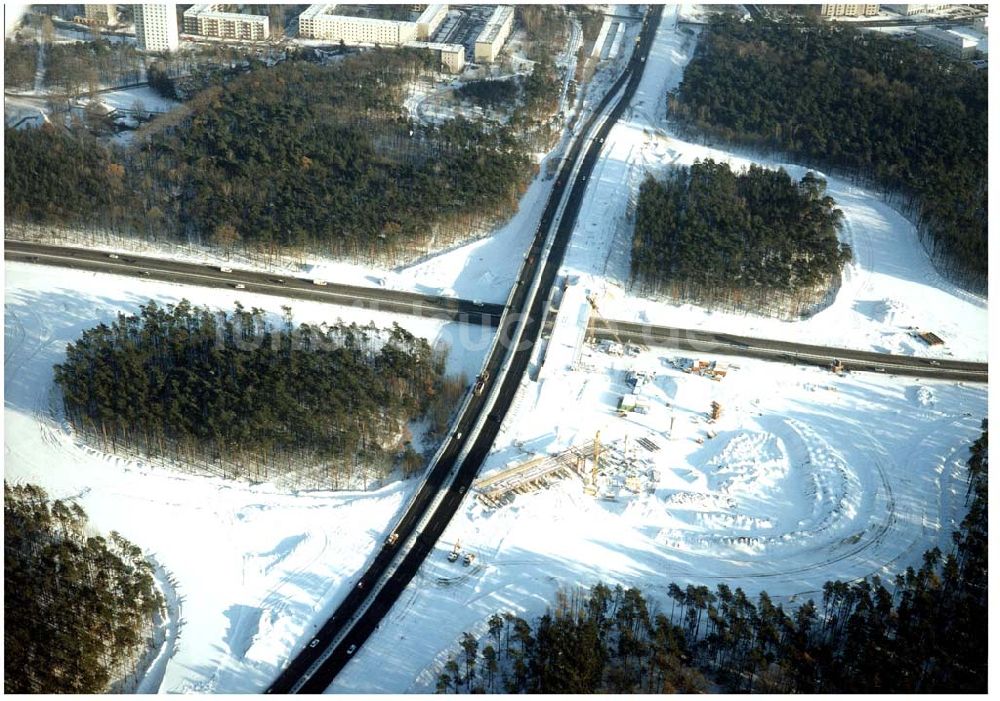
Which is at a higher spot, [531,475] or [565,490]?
[531,475]

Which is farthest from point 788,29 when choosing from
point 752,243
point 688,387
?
point 688,387

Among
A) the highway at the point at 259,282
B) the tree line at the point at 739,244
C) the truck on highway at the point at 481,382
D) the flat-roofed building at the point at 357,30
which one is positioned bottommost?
the truck on highway at the point at 481,382

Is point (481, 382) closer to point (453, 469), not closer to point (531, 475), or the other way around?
point (453, 469)

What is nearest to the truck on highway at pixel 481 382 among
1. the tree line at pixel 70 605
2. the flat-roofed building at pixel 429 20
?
the tree line at pixel 70 605

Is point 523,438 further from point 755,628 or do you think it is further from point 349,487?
point 755,628

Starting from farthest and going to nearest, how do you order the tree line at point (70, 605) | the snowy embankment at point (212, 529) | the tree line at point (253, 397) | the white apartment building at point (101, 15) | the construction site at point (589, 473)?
the white apartment building at point (101, 15)
the tree line at point (253, 397)
the construction site at point (589, 473)
the snowy embankment at point (212, 529)
the tree line at point (70, 605)

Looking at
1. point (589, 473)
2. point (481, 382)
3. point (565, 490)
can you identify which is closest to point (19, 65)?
point (481, 382)

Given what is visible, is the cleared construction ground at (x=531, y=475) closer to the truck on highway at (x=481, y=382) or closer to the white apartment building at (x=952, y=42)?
the truck on highway at (x=481, y=382)
